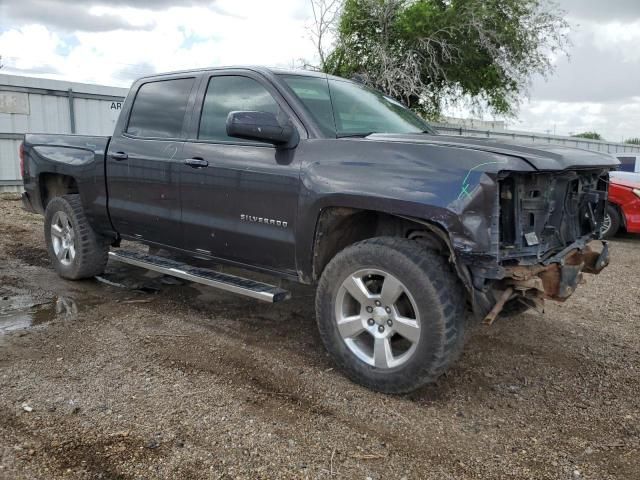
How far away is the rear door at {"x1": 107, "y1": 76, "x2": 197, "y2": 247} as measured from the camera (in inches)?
182

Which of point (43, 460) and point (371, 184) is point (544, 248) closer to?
point (371, 184)

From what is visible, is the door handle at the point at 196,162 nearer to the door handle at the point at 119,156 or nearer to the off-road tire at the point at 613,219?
the door handle at the point at 119,156

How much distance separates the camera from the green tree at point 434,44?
53.4 ft

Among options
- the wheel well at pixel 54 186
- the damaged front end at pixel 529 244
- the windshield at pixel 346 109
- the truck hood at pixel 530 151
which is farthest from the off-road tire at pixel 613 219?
the wheel well at pixel 54 186

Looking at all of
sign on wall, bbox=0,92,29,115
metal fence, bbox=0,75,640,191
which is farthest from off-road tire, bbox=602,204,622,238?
sign on wall, bbox=0,92,29,115

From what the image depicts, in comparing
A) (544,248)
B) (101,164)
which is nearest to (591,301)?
(544,248)

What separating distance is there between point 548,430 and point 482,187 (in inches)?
54.3

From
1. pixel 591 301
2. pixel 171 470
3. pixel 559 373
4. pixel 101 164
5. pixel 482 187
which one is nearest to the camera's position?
pixel 171 470

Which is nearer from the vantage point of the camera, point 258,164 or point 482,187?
point 482,187

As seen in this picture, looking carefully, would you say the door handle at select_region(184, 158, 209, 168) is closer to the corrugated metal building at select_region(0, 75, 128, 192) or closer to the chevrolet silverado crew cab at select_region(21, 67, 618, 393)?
the chevrolet silverado crew cab at select_region(21, 67, 618, 393)

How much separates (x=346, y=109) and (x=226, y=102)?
3.10 ft

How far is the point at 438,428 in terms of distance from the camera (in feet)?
10.1

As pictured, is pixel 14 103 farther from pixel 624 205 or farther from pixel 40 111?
pixel 624 205

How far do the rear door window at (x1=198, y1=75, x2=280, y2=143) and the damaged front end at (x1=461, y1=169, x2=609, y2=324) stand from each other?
1.82 m
